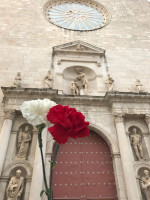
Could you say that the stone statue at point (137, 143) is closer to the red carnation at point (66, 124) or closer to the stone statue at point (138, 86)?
the stone statue at point (138, 86)

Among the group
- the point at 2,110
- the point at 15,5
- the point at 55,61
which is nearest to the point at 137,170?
the point at 2,110

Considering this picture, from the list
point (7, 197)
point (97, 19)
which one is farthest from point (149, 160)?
point (97, 19)

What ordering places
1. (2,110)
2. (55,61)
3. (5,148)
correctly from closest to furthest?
(5,148) < (2,110) < (55,61)

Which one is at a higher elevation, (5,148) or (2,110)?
(2,110)

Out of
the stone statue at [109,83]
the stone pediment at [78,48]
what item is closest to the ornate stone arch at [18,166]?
the stone statue at [109,83]

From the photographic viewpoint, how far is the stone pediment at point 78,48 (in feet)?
36.6

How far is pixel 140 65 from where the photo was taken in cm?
1119

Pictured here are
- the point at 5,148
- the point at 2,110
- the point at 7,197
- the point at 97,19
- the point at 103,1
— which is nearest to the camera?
the point at 7,197

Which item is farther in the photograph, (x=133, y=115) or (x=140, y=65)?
(x=140, y=65)

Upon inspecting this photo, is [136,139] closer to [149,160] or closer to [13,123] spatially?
[149,160]

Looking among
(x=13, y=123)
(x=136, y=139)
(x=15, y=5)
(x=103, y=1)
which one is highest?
(x=103, y=1)

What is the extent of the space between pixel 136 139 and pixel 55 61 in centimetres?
609

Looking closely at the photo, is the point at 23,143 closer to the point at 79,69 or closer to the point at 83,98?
the point at 83,98

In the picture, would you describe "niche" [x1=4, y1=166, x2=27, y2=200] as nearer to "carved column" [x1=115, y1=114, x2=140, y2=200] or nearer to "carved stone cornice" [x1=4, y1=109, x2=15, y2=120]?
"carved stone cornice" [x1=4, y1=109, x2=15, y2=120]
